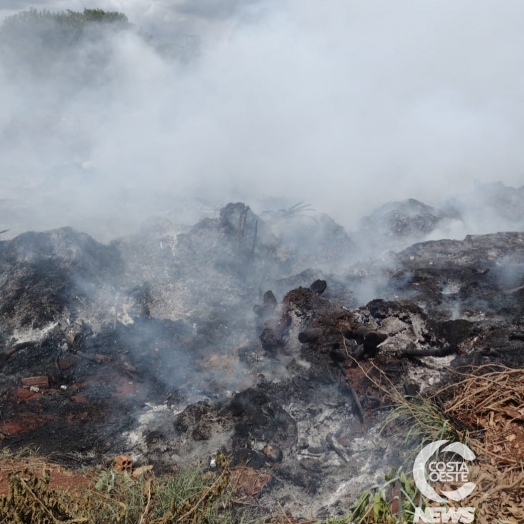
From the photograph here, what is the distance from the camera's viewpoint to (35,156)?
18.9 meters

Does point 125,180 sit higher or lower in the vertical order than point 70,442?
lower

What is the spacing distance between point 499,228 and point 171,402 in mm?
9264

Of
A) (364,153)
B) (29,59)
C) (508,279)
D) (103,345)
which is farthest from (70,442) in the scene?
(29,59)

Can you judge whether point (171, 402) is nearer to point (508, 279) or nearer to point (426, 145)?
point (508, 279)

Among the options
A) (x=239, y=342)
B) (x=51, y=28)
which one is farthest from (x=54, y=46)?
(x=239, y=342)

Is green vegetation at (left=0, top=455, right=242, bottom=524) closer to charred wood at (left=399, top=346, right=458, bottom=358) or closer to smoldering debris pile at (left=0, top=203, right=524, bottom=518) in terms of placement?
smoldering debris pile at (left=0, top=203, right=524, bottom=518)

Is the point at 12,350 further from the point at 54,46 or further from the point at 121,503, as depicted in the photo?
the point at 54,46

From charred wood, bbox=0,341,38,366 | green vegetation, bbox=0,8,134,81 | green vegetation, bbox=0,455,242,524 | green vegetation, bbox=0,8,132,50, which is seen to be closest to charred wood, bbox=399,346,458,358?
green vegetation, bbox=0,455,242,524

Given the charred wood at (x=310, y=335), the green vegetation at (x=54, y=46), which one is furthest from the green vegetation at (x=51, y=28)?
the charred wood at (x=310, y=335)

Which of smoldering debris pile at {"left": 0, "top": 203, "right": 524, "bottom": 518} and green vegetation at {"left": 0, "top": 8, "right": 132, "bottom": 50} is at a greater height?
green vegetation at {"left": 0, "top": 8, "right": 132, "bottom": 50}

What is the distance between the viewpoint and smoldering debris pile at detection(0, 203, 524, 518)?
514cm

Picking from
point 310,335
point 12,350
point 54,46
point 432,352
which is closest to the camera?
point 432,352

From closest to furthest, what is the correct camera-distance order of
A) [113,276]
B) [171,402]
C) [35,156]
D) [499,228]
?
[171,402] < [113,276] < [499,228] < [35,156]

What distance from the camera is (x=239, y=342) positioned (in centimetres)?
721
